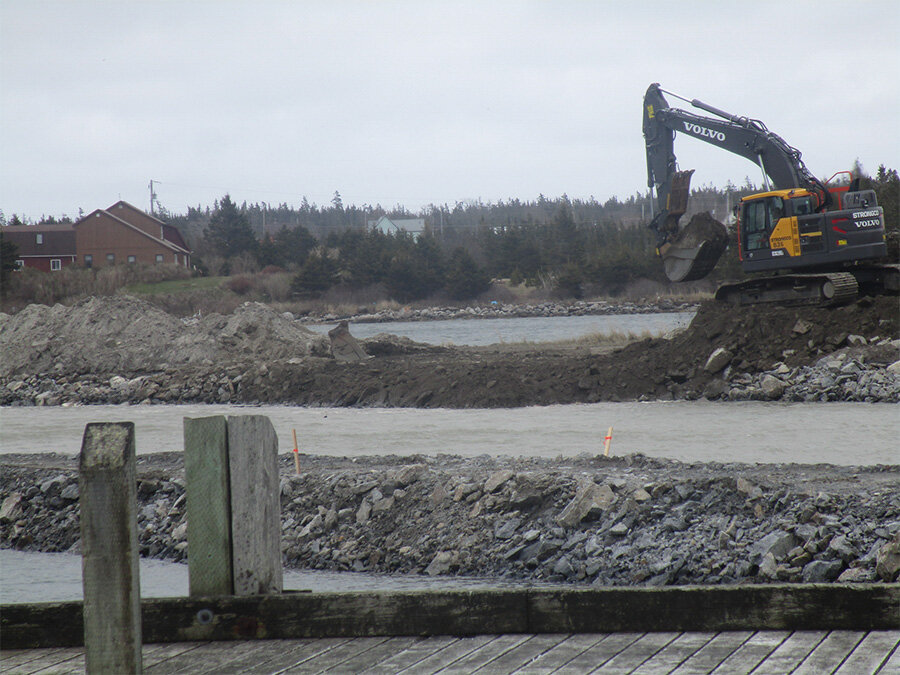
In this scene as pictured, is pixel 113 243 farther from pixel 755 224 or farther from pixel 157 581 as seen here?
pixel 157 581

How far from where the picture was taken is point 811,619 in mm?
3676

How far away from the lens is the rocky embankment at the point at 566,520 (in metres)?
7.58

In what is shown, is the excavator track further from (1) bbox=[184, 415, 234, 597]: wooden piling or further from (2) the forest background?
(2) the forest background

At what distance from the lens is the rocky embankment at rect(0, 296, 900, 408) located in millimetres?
18547

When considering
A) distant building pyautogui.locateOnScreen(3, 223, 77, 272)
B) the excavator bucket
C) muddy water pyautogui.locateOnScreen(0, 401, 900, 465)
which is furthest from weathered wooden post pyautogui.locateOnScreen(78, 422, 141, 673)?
distant building pyautogui.locateOnScreen(3, 223, 77, 272)

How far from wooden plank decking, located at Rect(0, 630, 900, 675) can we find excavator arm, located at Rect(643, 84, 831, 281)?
64.1 feet

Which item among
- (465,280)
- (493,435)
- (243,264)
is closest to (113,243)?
(243,264)

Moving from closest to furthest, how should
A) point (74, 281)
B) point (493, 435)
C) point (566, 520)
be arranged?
point (566, 520) → point (493, 435) → point (74, 281)

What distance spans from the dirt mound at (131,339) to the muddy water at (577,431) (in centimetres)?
724

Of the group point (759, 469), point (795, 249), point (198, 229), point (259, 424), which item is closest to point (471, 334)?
point (795, 249)

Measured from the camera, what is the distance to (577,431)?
49.4ft

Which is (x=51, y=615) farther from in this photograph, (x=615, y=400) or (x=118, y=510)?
(x=615, y=400)

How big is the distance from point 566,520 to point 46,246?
81.6 metres

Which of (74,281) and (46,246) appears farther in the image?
(46,246)
